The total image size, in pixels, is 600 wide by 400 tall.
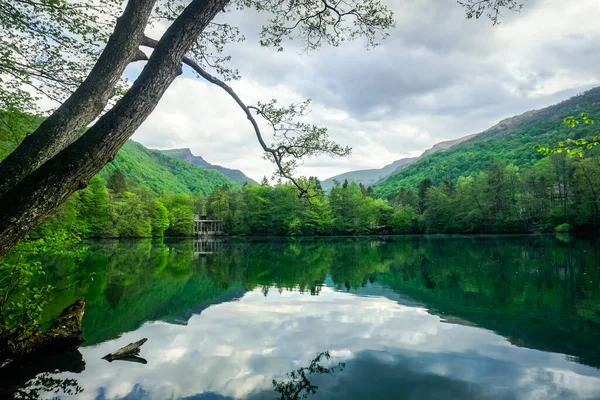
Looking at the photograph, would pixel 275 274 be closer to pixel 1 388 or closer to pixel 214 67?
pixel 1 388

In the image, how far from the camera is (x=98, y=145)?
9.61ft

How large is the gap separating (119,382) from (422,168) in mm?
156600

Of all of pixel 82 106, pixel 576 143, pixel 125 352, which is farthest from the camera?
pixel 125 352

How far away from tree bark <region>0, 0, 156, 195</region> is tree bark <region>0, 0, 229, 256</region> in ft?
1.18

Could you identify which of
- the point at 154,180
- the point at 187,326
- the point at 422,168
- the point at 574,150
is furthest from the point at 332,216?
the point at 154,180

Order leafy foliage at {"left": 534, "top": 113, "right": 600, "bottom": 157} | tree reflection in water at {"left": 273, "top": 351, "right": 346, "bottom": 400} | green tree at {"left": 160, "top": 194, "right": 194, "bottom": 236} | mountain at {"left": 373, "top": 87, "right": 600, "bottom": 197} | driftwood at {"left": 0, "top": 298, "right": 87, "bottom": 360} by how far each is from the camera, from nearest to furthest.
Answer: leafy foliage at {"left": 534, "top": 113, "right": 600, "bottom": 157}, tree reflection in water at {"left": 273, "top": 351, "right": 346, "bottom": 400}, driftwood at {"left": 0, "top": 298, "right": 87, "bottom": 360}, green tree at {"left": 160, "top": 194, "right": 194, "bottom": 236}, mountain at {"left": 373, "top": 87, "right": 600, "bottom": 197}

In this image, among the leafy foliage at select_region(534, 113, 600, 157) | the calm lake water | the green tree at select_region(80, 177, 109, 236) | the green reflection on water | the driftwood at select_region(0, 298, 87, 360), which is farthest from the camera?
the green tree at select_region(80, 177, 109, 236)

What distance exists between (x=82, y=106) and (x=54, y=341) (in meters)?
8.49

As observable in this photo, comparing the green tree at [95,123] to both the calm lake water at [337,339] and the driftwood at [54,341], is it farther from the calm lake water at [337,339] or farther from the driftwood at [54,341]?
the driftwood at [54,341]

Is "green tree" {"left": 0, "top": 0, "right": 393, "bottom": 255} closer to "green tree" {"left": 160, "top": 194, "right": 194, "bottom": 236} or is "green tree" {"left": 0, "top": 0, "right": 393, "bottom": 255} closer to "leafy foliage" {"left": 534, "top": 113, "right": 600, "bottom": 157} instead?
"leafy foliage" {"left": 534, "top": 113, "right": 600, "bottom": 157}

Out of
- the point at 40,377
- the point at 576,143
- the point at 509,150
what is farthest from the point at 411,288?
the point at 509,150

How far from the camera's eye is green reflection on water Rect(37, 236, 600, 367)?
10625mm

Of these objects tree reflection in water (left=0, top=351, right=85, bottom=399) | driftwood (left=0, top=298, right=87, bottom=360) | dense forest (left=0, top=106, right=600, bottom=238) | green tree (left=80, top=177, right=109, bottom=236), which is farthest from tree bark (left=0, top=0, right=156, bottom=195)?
green tree (left=80, top=177, right=109, bottom=236)

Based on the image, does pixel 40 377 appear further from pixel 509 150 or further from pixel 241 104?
pixel 509 150
